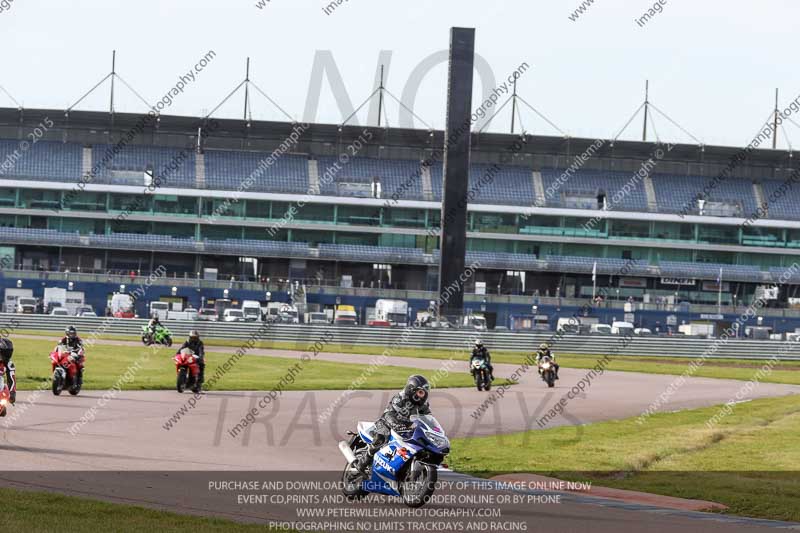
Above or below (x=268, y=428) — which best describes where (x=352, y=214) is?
above

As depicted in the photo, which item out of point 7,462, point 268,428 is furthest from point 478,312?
point 7,462

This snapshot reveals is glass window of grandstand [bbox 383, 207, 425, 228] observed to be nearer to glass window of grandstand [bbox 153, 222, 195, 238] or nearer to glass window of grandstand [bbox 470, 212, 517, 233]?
glass window of grandstand [bbox 470, 212, 517, 233]

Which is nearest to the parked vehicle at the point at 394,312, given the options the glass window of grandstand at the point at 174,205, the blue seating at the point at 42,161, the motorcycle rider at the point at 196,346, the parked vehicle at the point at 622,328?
the parked vehicle at the point at 622,328

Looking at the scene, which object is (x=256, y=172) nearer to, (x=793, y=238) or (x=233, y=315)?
(x=233, y=315)

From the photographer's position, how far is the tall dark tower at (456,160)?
65.9m

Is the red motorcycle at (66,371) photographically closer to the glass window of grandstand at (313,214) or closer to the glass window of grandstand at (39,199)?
the glass window of grandstand at (313,214)

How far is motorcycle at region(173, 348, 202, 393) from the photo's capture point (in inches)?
1248

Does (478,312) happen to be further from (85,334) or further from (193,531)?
(193,531)

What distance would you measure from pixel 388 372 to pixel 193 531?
3322 centimetres

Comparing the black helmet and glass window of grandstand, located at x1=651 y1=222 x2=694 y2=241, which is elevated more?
glass window of grandstand, located at x1=651 y1=222 x2=694 y2=241

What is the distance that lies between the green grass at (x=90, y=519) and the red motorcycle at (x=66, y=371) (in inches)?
621

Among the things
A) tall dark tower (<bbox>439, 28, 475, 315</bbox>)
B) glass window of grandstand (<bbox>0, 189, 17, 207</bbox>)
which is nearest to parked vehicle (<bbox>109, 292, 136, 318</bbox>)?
glass window of grandstand (<bbox>0, 189, 17, 207</bbox>)

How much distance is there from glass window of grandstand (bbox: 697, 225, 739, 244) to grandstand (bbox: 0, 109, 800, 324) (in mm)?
115

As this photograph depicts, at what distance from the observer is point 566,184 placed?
10262 cm
